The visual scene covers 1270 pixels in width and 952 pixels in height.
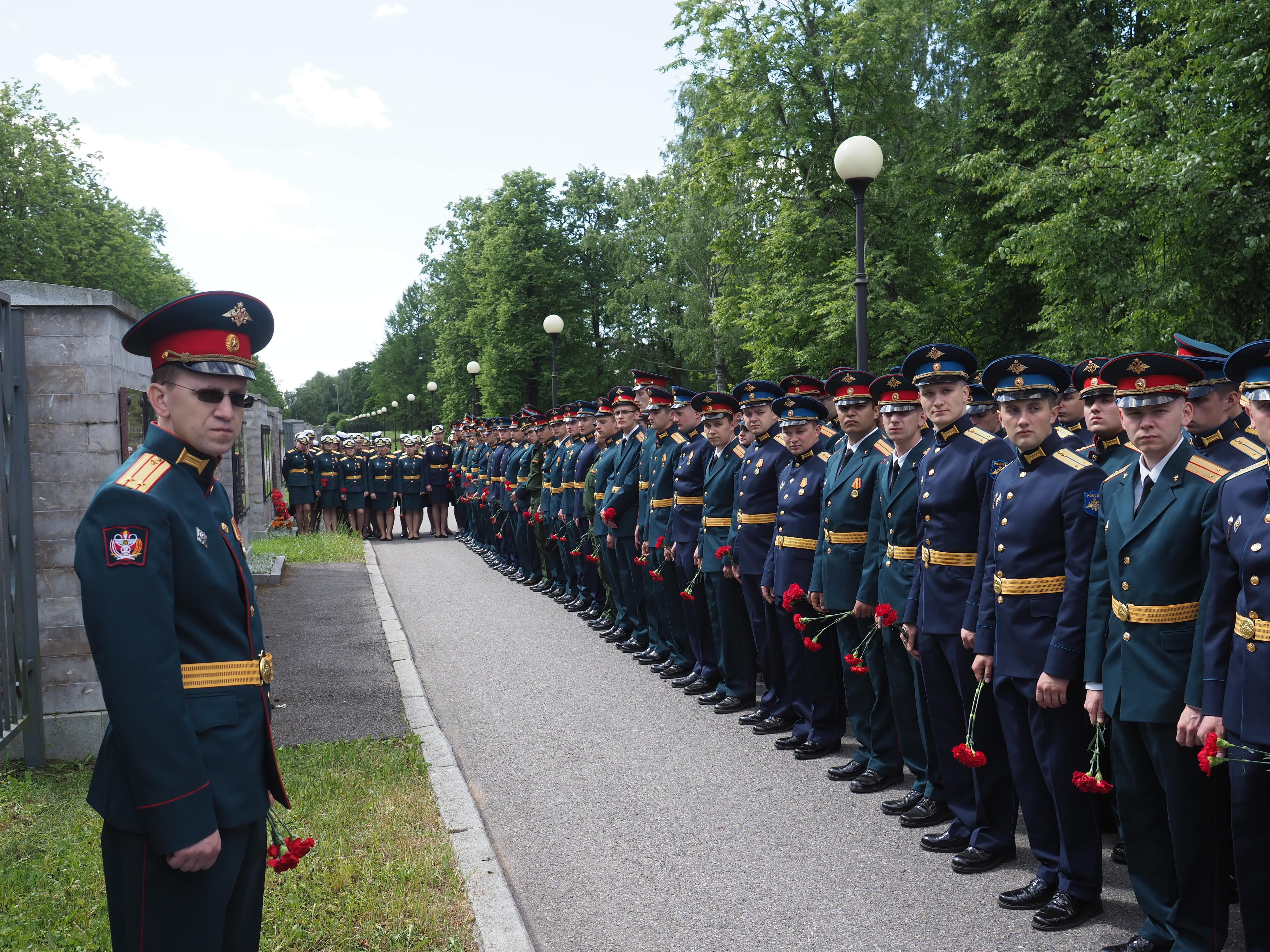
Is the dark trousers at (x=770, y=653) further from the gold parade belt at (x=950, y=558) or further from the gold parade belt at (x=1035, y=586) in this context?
the gold parade belt at (x=1035, y=586)

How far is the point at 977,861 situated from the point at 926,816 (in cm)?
55

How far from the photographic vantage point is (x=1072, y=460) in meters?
4.49

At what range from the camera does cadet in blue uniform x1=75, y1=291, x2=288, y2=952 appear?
245 centimetres

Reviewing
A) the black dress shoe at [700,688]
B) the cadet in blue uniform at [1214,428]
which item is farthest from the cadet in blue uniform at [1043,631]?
the black dress shoe at [700,688]

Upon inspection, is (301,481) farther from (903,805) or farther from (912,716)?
(903,805)

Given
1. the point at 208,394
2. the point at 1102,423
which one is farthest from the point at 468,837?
the point at 1102,423

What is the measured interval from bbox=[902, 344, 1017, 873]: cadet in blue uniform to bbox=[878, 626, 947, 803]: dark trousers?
140 mm

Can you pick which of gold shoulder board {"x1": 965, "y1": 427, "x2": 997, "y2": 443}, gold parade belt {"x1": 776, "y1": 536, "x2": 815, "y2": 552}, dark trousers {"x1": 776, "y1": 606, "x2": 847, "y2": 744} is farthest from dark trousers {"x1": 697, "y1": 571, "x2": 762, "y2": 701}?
gold shoulder board {"x1": 965, "y1": 427, "x2": 997, "y2": 443}

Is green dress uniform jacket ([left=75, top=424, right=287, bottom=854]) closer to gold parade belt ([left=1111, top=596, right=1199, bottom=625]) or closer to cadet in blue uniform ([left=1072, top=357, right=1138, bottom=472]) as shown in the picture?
gold parade belt ([left=1111, top=596, right=1199, bottom=625])

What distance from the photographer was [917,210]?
80.6 ft

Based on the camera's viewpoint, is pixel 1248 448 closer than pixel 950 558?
Yes

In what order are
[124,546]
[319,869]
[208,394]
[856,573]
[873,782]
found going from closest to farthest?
[124,546] → [208,394] → [319,869] → [873,782] → [856,573]

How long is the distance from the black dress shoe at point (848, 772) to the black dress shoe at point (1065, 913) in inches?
72.3

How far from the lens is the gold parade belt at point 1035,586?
445 cm
